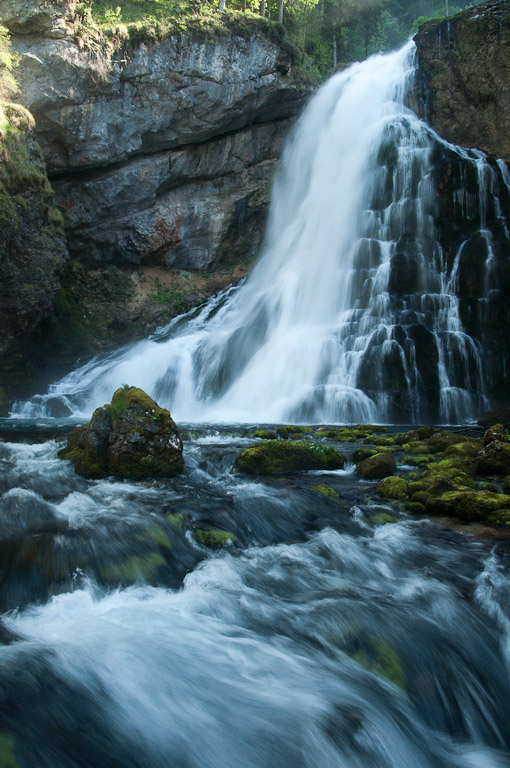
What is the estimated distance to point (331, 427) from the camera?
42.2 ft

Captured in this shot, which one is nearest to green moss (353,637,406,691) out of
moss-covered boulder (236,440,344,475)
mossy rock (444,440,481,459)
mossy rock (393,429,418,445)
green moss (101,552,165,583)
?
green moss (101,552,165,583)

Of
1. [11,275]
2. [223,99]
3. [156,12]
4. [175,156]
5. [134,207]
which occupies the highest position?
[156,12]

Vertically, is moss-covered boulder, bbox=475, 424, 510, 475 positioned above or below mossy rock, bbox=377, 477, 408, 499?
above

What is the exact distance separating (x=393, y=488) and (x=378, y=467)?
40.0 inches

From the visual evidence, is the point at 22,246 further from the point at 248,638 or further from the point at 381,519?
the point at 248,638

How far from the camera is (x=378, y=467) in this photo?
7.97 m

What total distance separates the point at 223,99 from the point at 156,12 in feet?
14.4

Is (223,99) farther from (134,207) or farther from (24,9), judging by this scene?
(24,9)

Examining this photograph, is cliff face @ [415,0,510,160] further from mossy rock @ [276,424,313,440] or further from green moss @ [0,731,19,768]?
green moss @ [0,731,19,768]

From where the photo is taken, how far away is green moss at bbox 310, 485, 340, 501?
694 centimetres

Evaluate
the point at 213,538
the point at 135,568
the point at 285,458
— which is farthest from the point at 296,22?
the point at 135,568

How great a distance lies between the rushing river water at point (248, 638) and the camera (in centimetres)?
283

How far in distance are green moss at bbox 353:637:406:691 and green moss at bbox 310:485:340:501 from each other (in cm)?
317

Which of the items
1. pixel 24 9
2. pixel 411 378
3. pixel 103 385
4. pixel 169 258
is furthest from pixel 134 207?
pixel 411 378
